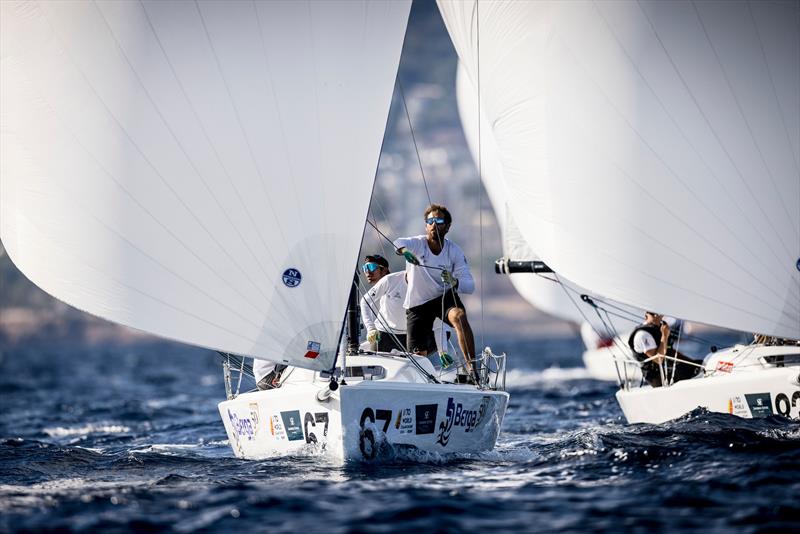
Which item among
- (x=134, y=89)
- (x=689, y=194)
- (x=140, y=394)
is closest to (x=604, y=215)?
(x=689, y=194)

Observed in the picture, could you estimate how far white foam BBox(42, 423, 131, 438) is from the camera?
14021 mm

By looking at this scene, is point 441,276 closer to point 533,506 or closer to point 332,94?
point 332,94

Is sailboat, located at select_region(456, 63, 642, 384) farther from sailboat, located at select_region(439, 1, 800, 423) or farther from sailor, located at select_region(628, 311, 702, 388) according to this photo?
sailboat, located at select_region(439, 1, 800, 423)

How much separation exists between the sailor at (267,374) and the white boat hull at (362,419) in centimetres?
24

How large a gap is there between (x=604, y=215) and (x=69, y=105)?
4.29 m

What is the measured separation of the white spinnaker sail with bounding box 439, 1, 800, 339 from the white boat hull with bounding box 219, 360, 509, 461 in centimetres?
144

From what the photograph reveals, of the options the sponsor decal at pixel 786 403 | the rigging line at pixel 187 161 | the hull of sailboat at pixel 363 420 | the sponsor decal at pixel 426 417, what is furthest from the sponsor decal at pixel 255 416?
the sponsor decal at pixel 786 403

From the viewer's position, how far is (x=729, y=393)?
10.3 metres

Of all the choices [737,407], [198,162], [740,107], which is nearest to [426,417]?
[198,162]

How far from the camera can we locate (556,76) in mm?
9531

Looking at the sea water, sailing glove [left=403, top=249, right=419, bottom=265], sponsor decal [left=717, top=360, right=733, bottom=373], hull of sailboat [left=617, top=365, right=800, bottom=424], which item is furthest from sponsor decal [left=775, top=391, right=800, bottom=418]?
sailing glove [left=403, top=249, right=419, bottom=265]

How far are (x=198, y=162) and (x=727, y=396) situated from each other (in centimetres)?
530

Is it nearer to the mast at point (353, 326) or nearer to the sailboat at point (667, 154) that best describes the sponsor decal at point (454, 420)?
the mast at point (353, 326)

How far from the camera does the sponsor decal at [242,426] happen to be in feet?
29.8
